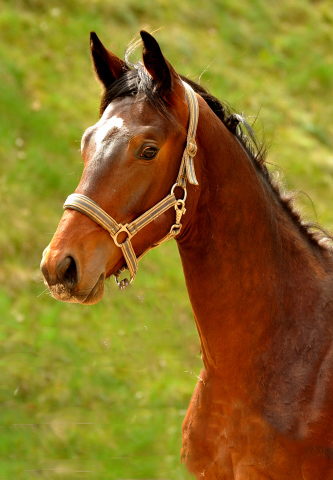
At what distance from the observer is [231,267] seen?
305 cm

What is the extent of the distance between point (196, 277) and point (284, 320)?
1.77 feet

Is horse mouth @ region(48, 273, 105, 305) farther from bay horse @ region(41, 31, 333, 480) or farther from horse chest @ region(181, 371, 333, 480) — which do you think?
horse chest @ region(181, 371, 333, 480)

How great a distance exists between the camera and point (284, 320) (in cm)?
308

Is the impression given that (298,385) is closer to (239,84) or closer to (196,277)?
(196,277)

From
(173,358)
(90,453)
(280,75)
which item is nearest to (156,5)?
(280,75)

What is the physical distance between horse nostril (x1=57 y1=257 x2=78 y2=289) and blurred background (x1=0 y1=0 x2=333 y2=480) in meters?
0.73

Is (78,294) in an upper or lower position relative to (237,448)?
upper

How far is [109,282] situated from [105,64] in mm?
1253

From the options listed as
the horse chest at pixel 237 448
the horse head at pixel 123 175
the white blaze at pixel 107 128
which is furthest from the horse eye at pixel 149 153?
the horse chest at pixel 237 448

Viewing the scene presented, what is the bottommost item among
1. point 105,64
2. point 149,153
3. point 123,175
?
point 123,175

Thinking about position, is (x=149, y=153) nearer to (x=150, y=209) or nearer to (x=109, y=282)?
(x=150, y=209)

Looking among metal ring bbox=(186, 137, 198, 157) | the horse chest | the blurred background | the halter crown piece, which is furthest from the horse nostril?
the horse chest

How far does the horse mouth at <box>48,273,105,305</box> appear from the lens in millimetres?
2586

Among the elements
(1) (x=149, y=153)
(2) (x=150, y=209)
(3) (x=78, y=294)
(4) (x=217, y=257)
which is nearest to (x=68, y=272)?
(3) (x=78, y=294)
